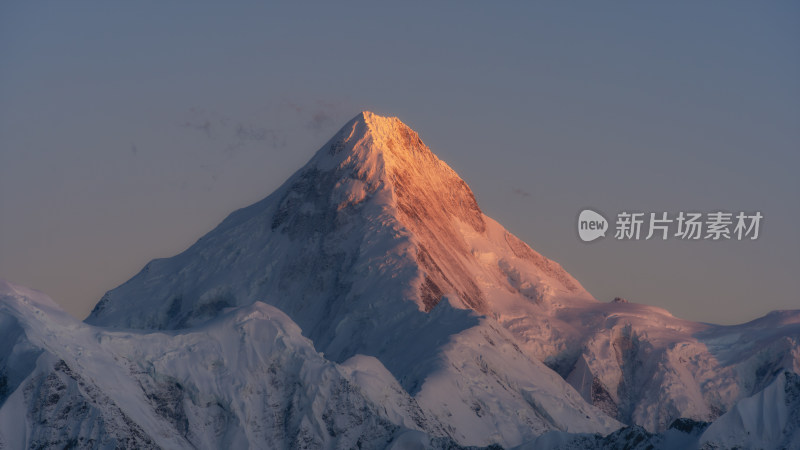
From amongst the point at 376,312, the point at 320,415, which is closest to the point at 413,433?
the point at 320,415

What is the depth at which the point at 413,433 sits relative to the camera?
129m

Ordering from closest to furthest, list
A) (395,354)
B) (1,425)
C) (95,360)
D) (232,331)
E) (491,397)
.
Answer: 1. (1,425)
2. (95,360)
3. (232,331)
4. (491,397)
5. (395,354)

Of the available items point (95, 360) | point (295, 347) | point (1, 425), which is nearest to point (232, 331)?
point (295, 347)

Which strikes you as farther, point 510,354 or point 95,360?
point 510,354

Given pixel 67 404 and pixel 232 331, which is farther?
pixel 232 331

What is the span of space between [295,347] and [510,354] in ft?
130

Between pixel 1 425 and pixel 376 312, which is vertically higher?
pixel 376 312

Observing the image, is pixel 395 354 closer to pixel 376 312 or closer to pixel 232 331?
pixel 376 312

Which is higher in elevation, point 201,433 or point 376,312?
point 376,312

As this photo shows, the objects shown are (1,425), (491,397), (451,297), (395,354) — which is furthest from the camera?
(451,297)

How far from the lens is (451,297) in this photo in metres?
178

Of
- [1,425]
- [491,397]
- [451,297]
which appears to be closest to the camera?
[1,425]

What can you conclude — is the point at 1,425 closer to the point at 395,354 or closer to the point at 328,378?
the point at 328,378

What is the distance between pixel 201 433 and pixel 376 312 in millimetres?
52146
